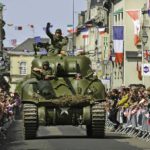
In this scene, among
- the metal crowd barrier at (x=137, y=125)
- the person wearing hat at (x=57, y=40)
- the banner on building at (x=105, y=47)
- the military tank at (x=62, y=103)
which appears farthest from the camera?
the banner on building at (x=105, y=47)

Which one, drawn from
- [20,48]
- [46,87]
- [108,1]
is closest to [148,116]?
[46,87]

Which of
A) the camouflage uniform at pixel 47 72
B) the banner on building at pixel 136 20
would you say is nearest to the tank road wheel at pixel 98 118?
the camouflage uniform at pixel 47 72

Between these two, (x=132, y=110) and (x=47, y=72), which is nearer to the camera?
(x=47, y=72)

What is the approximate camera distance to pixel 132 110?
30.8 meters

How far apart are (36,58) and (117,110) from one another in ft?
24.2

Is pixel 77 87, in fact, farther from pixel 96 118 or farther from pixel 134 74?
pixel 134 74

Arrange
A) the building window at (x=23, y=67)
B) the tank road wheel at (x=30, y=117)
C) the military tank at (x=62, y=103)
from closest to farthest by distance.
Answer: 1. the tank road wheel at (x=30, y=117)
2. the military tank at (x=62, y=103)
3. the building window at (x=23, y=67)

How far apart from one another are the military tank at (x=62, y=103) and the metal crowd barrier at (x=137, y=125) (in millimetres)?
1701

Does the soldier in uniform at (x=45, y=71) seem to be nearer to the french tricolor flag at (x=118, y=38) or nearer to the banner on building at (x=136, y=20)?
the banner on building at (x=136, y=20)

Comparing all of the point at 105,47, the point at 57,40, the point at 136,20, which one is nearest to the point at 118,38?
the point at 136,20

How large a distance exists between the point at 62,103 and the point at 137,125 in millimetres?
4491

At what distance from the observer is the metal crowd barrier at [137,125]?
27406mm

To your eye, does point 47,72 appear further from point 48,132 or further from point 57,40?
point 48,132

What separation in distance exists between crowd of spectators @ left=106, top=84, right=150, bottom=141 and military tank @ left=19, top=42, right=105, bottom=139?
6.21ft
